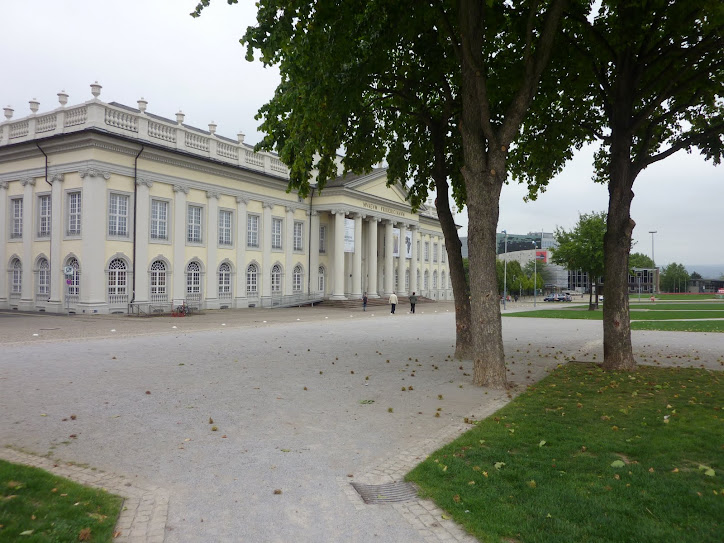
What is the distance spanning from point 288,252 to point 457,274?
33.3m

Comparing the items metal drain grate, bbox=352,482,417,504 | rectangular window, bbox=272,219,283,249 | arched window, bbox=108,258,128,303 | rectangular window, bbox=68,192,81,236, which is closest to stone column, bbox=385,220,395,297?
rectangular window, bbox=272,219,283,249

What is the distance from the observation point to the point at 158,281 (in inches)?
1336

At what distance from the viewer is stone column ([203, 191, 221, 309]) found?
123ft

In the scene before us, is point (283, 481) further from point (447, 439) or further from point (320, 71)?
point (320, 71)

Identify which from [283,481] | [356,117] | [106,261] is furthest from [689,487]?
[106,261]

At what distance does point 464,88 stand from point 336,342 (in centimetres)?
992

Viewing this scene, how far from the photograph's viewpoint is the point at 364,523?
416cm

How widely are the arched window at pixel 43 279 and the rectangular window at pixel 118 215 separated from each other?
4889 mm

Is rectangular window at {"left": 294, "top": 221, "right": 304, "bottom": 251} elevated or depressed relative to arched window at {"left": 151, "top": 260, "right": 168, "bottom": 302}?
elevated

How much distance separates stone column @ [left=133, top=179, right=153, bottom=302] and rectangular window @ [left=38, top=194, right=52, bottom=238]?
534 centimetres

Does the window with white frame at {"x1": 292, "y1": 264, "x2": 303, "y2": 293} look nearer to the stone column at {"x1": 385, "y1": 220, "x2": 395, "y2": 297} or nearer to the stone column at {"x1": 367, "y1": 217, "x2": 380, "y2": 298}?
the stone column at {"x1": 367, "y1": 217, "x2": 380, "y2": 298}

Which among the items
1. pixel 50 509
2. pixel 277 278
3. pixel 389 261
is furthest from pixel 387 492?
pixel 389 261

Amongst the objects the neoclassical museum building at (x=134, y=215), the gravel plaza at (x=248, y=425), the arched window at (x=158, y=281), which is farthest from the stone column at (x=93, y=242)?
the gravel plaza at (x=248, y=425)

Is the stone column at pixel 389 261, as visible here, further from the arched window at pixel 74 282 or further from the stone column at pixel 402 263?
the arched window at pixel 74 282
